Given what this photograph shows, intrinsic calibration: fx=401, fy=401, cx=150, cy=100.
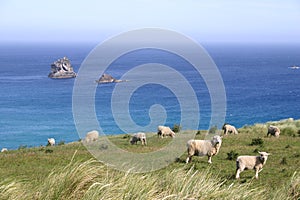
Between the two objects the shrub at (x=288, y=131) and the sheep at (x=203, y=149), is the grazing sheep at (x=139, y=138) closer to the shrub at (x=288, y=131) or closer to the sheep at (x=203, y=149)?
the sheep at (x=203, y=149)

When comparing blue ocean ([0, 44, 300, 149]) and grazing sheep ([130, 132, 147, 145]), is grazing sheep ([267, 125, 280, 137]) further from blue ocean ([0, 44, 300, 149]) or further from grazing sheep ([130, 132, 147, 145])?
blue ocean ([0, 44, 300, 149])

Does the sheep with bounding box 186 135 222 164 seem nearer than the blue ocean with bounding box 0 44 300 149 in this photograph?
Yes

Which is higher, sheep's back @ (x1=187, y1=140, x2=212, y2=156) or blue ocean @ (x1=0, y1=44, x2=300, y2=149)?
sheep's back @ (x1=187, y1=140, x2=212, y2=156)

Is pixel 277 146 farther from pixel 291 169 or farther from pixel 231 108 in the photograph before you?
pixel 231 108

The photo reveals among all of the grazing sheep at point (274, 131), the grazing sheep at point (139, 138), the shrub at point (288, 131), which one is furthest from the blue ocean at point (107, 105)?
the grazing sheep at point (274, 131)

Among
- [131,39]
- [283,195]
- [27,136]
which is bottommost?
[27,136]

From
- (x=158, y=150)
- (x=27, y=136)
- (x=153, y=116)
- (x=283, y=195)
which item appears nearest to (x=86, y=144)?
(x=158, y=150)

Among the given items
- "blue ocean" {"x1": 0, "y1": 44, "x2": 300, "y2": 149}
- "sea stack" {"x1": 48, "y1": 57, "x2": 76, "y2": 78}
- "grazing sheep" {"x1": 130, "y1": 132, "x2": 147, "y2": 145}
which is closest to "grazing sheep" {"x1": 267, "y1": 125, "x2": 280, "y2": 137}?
"grazing sheep" {"x1": 130, "y1": 132, "x2": 147, "y2": 145}

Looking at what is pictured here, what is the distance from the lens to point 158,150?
22.1 m

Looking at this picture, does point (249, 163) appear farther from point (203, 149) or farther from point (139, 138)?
point (139, 138)

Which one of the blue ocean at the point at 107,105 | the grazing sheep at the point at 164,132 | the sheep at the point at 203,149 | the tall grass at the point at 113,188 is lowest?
the blue ocean at the point at 107,105

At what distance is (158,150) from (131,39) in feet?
36.0

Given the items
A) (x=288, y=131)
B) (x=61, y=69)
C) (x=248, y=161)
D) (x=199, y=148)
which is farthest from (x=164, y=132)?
(x=61, y=69)

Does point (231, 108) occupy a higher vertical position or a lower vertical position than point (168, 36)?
lower
